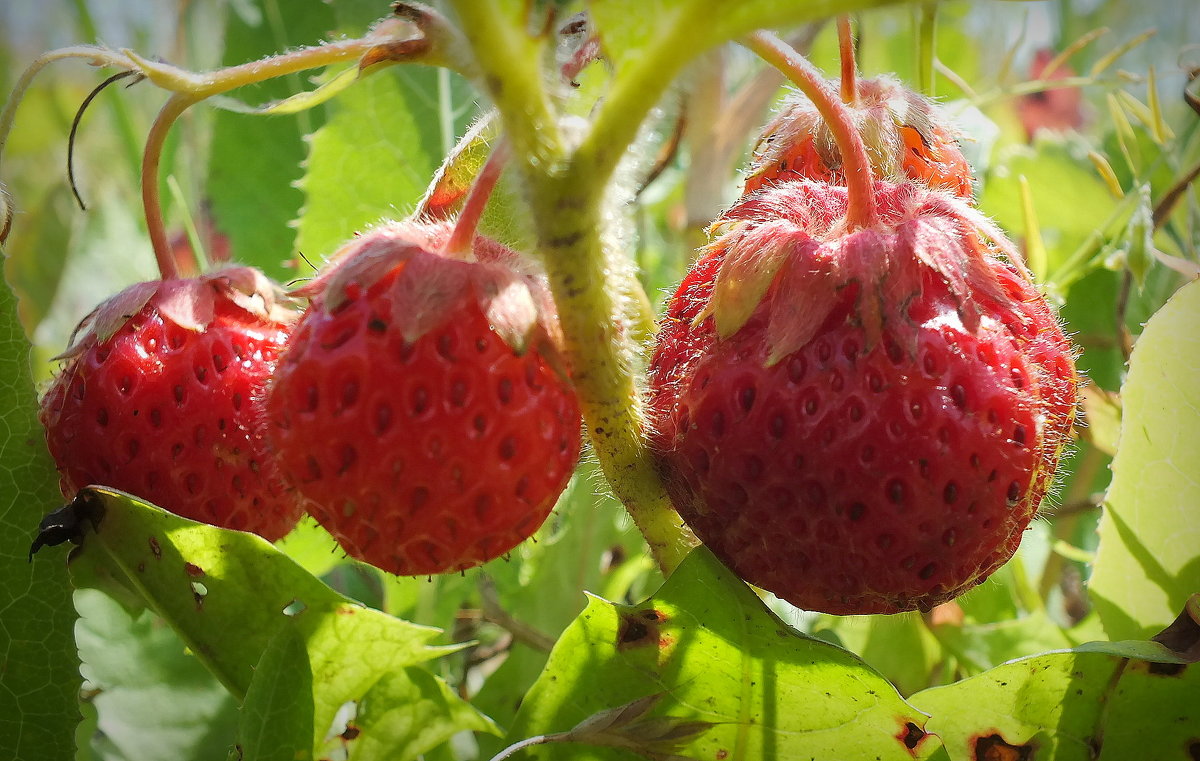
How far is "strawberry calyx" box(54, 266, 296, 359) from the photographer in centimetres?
83

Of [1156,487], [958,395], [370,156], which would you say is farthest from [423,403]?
[370,156]

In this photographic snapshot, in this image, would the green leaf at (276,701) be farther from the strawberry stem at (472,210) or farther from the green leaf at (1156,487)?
the green leaf at (1156,487)

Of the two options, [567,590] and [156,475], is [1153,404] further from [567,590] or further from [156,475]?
[156,475]

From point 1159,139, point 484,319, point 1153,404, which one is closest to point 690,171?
point 1159,139

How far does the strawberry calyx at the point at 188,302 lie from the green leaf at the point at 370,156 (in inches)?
15.2

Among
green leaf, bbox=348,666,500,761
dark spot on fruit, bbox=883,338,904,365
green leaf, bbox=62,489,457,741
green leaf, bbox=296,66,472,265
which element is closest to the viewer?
dark spot on fruit, bbox=883,338,904,365

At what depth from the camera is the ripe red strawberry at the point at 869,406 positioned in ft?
2.15

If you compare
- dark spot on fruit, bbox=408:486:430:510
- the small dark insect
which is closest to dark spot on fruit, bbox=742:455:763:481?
dark spot on fruit, bbox=408:486:430:510

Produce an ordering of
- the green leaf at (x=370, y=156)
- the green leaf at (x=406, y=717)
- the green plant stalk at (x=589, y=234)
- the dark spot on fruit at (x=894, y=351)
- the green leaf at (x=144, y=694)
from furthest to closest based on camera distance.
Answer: the green leaf at (x=370, y=156) < the green leaf at (x=144, y=694) < the green leaf at (x=406, y=717) < the dark spot on fruit at (x=894, y=351) < the green plant stalk at (x=589, y=234)

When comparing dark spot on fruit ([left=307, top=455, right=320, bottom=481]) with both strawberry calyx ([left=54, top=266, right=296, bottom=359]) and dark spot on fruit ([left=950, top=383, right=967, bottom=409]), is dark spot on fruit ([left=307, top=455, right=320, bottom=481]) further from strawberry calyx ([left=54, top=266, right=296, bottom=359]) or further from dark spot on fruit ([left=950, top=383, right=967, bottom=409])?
dark spot on fruit ([left=950, top=383, right=967, bottom=409])

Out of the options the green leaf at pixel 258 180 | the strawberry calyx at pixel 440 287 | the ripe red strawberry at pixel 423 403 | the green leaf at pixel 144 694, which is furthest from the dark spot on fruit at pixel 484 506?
the green leaf at pixel 258 180

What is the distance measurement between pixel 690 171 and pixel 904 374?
982 millimetres

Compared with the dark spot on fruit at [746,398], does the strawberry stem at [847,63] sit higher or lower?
higher

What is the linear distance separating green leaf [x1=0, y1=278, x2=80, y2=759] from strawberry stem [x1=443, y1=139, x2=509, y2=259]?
14.3 inches
